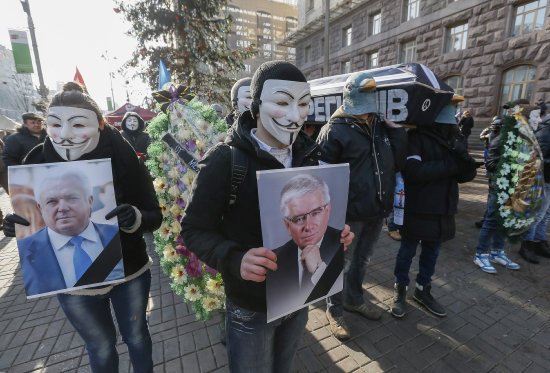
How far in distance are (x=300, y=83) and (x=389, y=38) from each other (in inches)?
628

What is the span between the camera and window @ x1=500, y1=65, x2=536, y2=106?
935 cm

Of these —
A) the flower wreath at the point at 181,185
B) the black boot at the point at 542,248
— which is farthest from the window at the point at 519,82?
the flower wreath at the point at 181,185


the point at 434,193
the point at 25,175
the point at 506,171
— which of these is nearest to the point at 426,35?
the point at 506,171

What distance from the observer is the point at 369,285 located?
334 centimetres

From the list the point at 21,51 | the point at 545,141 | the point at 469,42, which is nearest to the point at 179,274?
the point at 545,141

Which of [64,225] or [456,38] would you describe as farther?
[456,38]

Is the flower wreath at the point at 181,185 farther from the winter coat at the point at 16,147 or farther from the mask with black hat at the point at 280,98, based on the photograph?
the winter coat at the point at 16,147

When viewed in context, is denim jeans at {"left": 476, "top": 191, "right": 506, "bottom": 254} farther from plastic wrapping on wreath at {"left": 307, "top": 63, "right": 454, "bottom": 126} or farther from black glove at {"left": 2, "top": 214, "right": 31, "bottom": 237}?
black glove at {"left": 2, "top": 214, "right": 31, "bottom": 237}

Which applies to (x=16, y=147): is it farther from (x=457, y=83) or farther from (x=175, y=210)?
(x=457, y=83)

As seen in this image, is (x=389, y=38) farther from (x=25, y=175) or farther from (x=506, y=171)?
(x=25, y=175)

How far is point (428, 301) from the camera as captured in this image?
2.82 meters

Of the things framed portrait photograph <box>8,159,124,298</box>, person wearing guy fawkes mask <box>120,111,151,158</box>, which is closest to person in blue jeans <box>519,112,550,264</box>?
framed portrait photograph <box>8,159,124,298</box>

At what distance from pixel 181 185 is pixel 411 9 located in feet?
52.2

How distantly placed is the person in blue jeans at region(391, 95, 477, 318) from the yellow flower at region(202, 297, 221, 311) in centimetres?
190
